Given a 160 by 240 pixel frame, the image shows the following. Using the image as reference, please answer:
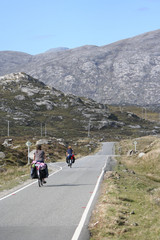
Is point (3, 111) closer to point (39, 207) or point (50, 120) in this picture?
point (50, 120)

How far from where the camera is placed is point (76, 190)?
16.7 m

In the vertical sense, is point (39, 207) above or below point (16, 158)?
above

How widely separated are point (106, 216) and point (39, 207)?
9.85 feet

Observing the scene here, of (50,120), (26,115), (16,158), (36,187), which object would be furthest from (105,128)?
(36,187)

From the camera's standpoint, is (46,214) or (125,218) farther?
(46,214)

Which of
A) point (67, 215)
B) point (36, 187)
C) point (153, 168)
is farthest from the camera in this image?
point (153, 168)

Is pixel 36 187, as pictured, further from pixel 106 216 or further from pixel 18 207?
pixel 106 216

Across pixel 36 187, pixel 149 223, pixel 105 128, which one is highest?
pixel 149 223

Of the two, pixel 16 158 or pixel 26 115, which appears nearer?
pixel 16 158

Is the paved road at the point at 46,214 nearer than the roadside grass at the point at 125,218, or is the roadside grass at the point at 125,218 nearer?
the roadside grass at the point at 125,218

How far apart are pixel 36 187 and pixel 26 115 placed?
166311 millimetres

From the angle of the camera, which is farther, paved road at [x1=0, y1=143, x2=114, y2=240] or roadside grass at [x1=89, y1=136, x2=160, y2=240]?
paved road at [x1=0, y1=143, x2=114, y2=240]

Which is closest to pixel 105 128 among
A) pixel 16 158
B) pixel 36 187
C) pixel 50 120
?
pixel 50 120

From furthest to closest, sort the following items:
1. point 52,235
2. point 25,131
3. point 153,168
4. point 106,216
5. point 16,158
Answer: point 25,131, point 16,158, point 153,168, point 106,216, point 52,235
